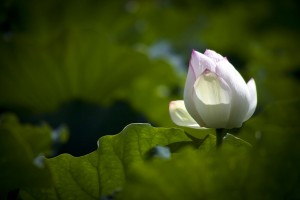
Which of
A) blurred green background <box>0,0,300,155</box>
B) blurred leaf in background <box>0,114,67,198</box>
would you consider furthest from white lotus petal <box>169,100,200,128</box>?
blurred green background <box>0,0,300,155</box>

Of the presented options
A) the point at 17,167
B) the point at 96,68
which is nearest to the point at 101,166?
the point at 17,167

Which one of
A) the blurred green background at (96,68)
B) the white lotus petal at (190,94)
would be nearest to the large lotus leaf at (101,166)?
the white lotus petal at (190,94)

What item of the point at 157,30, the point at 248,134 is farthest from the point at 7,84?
the point at 248,134

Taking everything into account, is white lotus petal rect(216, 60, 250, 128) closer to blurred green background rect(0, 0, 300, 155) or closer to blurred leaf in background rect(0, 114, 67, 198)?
blurred leaf in background rect(0, 114, 67, 198)

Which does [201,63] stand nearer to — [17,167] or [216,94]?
[216,94]

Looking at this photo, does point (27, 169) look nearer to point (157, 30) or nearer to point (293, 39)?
point (157, 30)

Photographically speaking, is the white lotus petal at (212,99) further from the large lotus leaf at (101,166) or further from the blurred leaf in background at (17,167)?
the blurred leaf in background at (17,167)

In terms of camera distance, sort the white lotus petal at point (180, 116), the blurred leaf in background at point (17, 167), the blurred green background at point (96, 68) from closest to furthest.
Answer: the blurred leaf in background at point (17, 167) → the white lotus petal at point (180, 116) → the blurred green background at point (96, 68)
